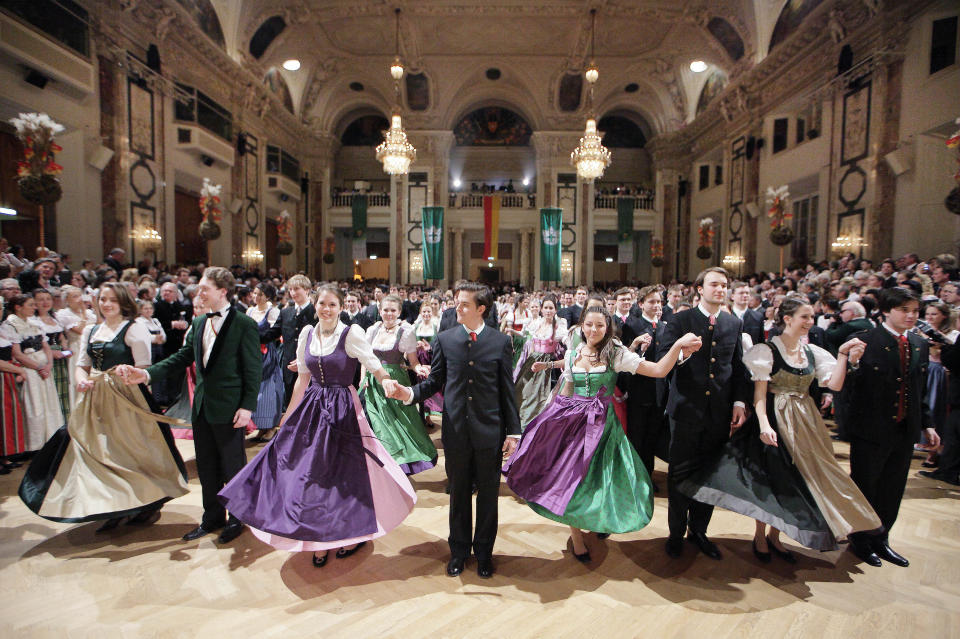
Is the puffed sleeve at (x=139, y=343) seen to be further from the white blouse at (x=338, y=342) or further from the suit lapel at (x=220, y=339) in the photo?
the white blouse at (x=338, y=342)

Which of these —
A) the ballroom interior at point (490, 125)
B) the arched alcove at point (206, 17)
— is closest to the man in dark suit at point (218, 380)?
the ballroom interior at point (490, 125)

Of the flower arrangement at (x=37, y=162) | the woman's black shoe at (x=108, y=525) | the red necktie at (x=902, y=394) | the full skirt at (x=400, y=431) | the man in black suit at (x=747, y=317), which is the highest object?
the flower arrangement at (x=37, y=162)

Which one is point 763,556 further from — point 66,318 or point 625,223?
point 625,223

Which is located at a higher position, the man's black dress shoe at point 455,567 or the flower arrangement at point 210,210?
the flower arrangement at point 210,210

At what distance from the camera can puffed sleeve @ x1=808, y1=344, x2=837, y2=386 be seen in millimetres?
2912

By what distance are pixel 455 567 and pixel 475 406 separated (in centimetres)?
100

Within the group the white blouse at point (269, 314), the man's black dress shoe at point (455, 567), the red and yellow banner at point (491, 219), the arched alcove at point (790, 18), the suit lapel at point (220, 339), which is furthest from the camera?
the red and yellow banner at point (491, 219)

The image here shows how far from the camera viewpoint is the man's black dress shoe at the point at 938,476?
437 cm

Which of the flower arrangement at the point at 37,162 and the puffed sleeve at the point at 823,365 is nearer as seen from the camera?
the puffed sleeve at the point at 823,365

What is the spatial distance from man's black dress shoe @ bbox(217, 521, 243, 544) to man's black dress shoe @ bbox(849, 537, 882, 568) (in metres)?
4.07

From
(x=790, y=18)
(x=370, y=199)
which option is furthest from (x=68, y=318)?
(x=370, y=199)

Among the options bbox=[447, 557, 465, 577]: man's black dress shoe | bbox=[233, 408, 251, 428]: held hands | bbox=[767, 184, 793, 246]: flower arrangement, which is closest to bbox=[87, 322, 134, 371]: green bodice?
bbox=[233, 408, 251, 428]: held hands

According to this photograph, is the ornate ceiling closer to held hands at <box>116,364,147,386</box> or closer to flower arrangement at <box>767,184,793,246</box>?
flower arrangement at <box>767,184,793,246</box>

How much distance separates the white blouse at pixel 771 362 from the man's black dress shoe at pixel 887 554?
1.16 metres
